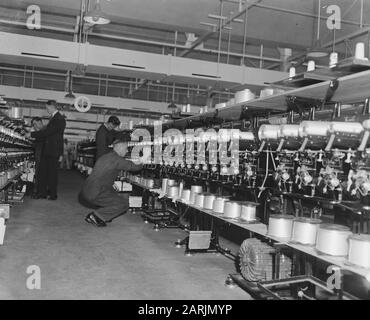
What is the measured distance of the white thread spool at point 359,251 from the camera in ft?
9.14

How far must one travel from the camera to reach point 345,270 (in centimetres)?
285

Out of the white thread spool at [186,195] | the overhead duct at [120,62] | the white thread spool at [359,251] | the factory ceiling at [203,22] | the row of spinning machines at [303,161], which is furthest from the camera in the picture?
the factory ceiling at [203,22]

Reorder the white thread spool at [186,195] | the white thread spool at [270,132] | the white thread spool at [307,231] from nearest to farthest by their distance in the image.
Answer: the white thread spool at [307,231] → the white thread spool at [270,132] → the white thread spool at [186,195]

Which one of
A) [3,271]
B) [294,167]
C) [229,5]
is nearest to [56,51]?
[229,5]

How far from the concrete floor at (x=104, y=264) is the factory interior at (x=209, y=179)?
0.07 ft

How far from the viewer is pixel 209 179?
18.9 feet

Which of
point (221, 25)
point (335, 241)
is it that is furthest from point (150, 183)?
point (335, 241)

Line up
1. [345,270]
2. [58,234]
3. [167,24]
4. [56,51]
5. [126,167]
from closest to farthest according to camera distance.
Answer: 1. [345,270]
2. [58,234]
3. [126,167]
4. [56,51]
5. [167,24]

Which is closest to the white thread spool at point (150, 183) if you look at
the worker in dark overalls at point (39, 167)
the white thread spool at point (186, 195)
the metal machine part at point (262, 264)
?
the white thread spool at point (186, 195)

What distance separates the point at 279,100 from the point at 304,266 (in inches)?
69.3

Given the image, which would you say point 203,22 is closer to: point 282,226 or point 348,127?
point 282,226

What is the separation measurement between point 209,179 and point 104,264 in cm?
194

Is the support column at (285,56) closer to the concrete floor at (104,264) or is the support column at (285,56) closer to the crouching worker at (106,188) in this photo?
the crouching worker at (106,188)
